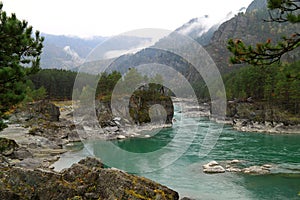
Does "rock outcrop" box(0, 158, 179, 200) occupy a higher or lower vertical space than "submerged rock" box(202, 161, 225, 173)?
higher

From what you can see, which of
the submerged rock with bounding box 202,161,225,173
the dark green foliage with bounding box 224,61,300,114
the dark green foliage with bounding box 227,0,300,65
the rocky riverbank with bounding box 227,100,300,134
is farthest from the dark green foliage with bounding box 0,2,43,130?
the rocky riverbank with bounding box 227,100,300,134

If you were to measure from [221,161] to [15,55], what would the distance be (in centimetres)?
2728

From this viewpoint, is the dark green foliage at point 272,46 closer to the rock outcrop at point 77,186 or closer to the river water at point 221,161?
the rock outcrop at point 77,186

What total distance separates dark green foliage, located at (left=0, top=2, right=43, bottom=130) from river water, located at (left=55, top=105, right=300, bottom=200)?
1494 centimetres

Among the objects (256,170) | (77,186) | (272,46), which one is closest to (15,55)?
(77,186)

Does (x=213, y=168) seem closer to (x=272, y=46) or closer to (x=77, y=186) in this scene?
(x=77, y=186)

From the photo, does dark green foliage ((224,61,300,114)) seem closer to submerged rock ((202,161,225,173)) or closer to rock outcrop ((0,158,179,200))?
submerged rock ((202,161,225,173))

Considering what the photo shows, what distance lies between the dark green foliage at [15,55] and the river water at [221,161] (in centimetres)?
1494

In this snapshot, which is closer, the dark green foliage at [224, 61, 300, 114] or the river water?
the river water

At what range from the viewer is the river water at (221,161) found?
74.8 feet

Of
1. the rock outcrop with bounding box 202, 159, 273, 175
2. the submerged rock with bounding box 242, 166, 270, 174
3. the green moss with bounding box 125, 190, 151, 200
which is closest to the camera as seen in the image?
the green moss with bounding box 125, 190, 151, 200

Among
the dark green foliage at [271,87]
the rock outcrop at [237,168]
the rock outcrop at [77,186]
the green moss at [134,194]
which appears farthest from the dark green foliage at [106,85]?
the green moss at [134,194]

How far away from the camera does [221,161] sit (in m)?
33.0

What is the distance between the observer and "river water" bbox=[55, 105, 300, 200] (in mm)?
22812
